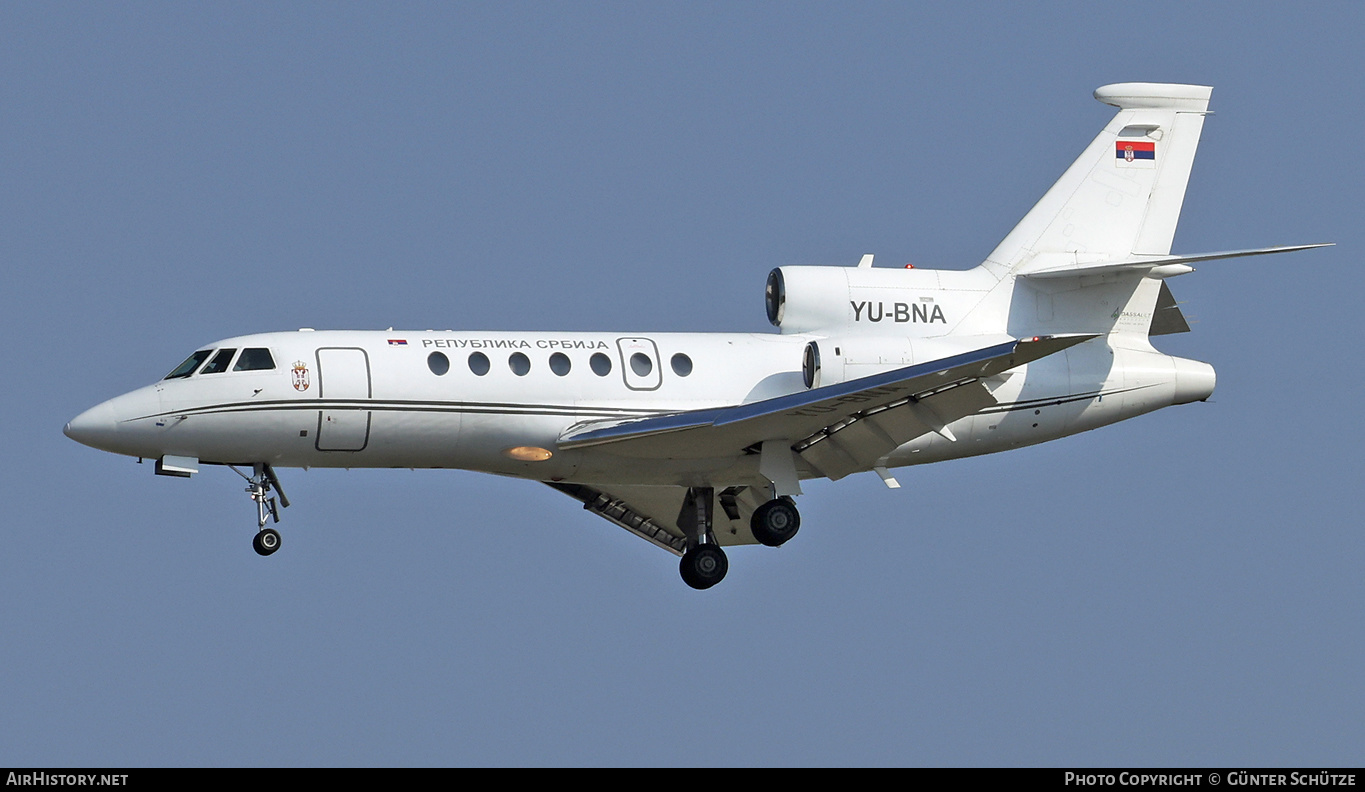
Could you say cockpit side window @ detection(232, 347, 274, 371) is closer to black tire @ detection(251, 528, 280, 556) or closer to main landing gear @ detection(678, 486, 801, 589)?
black tire @ detection(251, 528, 280, 556)

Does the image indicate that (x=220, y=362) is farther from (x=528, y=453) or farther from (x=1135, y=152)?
(x=1135, y=152)

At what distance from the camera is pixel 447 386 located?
2920cm

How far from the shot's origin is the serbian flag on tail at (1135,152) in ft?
107

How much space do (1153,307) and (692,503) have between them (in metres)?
7.31

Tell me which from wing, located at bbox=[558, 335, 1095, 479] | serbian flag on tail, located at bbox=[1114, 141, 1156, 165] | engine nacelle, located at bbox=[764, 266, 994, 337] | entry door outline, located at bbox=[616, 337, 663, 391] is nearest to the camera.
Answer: wing, located at bbox=[558, 335, 1095, 479]

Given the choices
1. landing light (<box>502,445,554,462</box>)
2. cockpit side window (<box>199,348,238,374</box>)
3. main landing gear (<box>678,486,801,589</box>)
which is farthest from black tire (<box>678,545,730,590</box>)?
cockpit side window (<box>199,348,238,374</box>)

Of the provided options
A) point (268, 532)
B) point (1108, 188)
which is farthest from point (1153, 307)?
point (268, 532)

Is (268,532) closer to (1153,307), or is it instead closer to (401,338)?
(401,338)

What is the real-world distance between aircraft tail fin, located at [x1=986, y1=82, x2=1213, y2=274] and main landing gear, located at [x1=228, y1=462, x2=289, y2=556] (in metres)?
10.8

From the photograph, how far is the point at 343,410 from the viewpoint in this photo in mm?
→ 28953

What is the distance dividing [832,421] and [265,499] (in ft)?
25.5

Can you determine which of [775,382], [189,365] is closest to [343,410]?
[189,365]

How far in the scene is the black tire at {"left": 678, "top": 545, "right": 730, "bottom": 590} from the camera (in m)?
31.4
